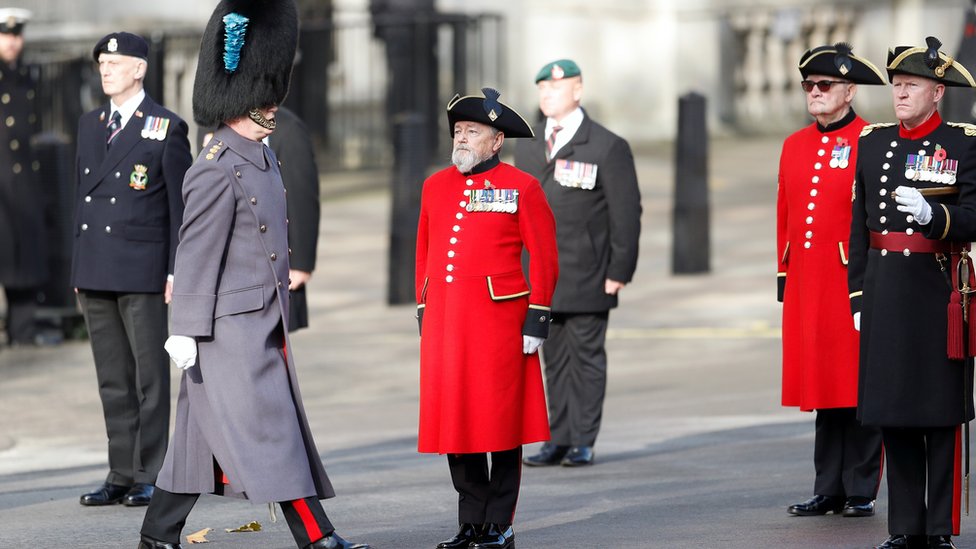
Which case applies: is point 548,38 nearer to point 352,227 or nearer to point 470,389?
point 352,227

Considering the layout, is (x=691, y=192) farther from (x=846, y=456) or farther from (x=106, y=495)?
(x=106, y=495)

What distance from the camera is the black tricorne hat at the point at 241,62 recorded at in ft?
23.3

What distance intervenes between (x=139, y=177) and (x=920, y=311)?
3.44 meters

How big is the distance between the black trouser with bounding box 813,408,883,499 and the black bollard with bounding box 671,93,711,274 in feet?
24.7

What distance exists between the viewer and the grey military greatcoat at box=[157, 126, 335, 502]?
6.91m

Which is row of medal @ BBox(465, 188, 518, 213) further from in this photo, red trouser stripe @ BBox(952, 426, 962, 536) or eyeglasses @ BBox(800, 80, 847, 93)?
red trouser stripe @ BBox(952, 426, 962, 536)

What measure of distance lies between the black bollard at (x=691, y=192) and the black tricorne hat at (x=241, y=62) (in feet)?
28.9

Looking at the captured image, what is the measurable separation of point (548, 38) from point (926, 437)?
15.3 metres

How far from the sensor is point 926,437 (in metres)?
7.30

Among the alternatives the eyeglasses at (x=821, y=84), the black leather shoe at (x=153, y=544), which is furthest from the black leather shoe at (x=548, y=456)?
the black leather shoe at (x=153, y=544)

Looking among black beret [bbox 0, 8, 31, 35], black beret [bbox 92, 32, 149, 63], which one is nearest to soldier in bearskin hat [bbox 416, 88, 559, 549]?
black beret [bbox 92, 32, 149, 63]

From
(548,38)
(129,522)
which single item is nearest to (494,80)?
(548,38)

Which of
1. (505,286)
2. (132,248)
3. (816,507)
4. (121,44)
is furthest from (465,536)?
(121,44)

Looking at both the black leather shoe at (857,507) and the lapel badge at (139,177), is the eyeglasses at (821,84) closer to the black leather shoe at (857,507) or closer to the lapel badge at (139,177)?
the black leather shoe at (857,507)
